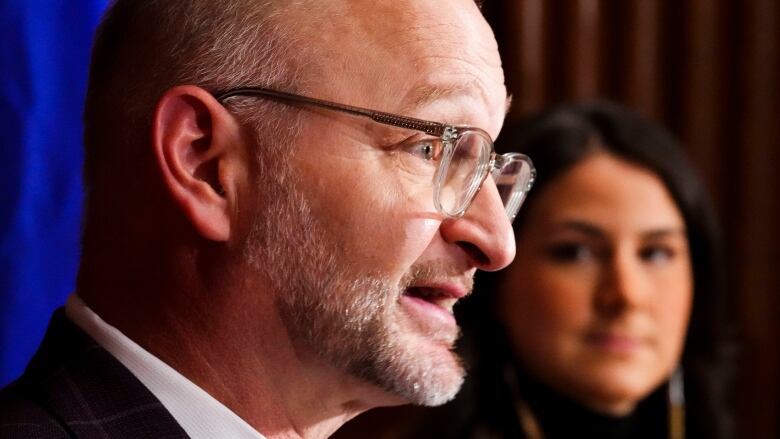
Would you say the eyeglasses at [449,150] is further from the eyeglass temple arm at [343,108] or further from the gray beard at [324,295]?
the gray beard at [324,295]

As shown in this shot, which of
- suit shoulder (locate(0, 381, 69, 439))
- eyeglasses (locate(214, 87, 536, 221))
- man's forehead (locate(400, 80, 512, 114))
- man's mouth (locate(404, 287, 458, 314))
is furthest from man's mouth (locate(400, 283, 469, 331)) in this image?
suit shoulder (locate(0, 381, 69, 439))

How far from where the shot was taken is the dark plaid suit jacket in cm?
129

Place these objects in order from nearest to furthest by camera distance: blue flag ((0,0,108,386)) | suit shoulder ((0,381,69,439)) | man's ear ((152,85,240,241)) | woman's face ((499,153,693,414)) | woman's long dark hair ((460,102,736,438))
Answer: suit shoulder ((0,381,69,439)), man's ear ((152,85,240,241)), blue flag ((0,0,108,386)), woman's face ((499,153,693,414)), woman's long dark hair ((460,102,736,438))

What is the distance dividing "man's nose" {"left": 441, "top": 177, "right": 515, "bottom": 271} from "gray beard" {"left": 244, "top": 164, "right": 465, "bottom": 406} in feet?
0.35

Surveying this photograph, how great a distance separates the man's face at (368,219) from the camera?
138 centimetres

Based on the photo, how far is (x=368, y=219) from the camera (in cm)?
137

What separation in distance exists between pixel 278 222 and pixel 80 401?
31 cm

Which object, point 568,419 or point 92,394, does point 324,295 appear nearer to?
point 92,394

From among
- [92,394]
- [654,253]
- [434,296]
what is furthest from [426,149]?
[654,253]

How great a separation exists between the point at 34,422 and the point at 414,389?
1.44 ft

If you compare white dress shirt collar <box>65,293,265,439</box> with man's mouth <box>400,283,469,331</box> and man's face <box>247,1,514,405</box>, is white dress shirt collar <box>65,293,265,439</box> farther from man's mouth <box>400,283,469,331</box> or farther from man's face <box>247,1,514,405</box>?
man's mouth <box>400,283,469,331</box>

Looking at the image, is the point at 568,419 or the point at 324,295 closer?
the point at 324,295

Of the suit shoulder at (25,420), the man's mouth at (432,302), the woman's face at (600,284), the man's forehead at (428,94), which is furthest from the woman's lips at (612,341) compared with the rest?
the suit shoulder at (25,420)

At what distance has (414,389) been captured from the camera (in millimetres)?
1393
